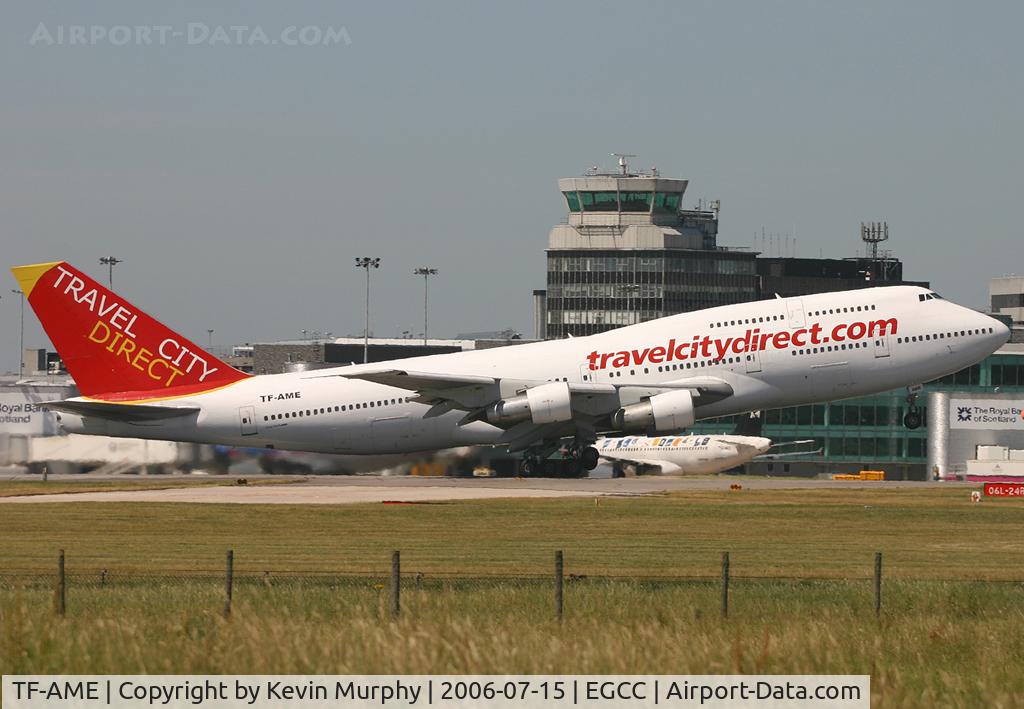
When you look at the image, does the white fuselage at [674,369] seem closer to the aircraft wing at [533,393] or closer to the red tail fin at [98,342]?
the aircraft wing at [533,393]

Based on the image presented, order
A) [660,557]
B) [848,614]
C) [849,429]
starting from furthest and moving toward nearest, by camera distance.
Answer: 1. [849,429]
2. [660,557]
3. [848,614]

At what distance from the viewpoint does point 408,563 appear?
34.7 m

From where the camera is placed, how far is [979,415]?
93438 mm

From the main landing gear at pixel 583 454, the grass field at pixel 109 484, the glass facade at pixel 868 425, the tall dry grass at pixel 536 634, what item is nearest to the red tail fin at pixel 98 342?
the grass field at pixel 109 484

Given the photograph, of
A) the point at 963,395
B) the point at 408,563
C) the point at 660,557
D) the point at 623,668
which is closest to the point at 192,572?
the point at 408,563

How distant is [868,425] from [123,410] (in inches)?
2617

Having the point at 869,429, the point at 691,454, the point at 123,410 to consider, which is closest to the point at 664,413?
the point at 123,410

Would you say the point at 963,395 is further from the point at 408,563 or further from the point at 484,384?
the point at 408,563

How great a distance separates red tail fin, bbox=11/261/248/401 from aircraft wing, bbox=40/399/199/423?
2.79 ft

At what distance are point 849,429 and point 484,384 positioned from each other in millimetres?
59157

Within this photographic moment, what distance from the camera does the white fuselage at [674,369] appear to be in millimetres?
59750

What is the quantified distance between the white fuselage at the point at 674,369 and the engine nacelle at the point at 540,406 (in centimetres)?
196

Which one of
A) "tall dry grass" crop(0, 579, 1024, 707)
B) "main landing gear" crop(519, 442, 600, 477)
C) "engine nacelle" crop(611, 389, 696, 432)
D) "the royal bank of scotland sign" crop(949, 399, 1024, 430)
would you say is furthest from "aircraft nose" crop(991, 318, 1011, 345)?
"tall dry grass" crop(0, 579, 1024, 707)

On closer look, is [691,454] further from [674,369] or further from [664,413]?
[664,413]
